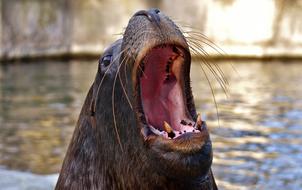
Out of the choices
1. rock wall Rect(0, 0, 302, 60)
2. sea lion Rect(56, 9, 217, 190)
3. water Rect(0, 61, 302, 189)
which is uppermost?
sea lion Rect(56, 9, 217, 190)

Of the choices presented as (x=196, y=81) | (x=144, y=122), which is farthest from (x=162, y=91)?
(x=196, y=81)

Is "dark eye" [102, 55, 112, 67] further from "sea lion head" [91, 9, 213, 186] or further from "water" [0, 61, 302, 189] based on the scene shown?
"water" [0, 61, 302, 189]

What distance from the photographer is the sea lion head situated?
9.05 ft

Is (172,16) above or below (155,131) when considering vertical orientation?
below

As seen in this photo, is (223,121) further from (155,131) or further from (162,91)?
(155,131)

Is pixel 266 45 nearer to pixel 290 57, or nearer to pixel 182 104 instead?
pixel 290 57

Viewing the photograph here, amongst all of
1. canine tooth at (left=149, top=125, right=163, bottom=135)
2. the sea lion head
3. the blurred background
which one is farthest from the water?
canine tooth at (left=149, top=125, right=163, bottom=135)

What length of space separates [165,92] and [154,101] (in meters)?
0.06

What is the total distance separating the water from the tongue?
241 centimetres

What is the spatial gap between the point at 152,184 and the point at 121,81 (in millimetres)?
441

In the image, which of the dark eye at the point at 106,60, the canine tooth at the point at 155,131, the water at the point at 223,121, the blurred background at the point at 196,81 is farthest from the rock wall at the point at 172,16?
the canine tooth at the point at 155,131

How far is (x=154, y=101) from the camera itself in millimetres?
3211

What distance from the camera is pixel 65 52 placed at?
17375 millimetres

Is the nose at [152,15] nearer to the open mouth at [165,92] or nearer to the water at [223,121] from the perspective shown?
the open mouth at [165,92]
